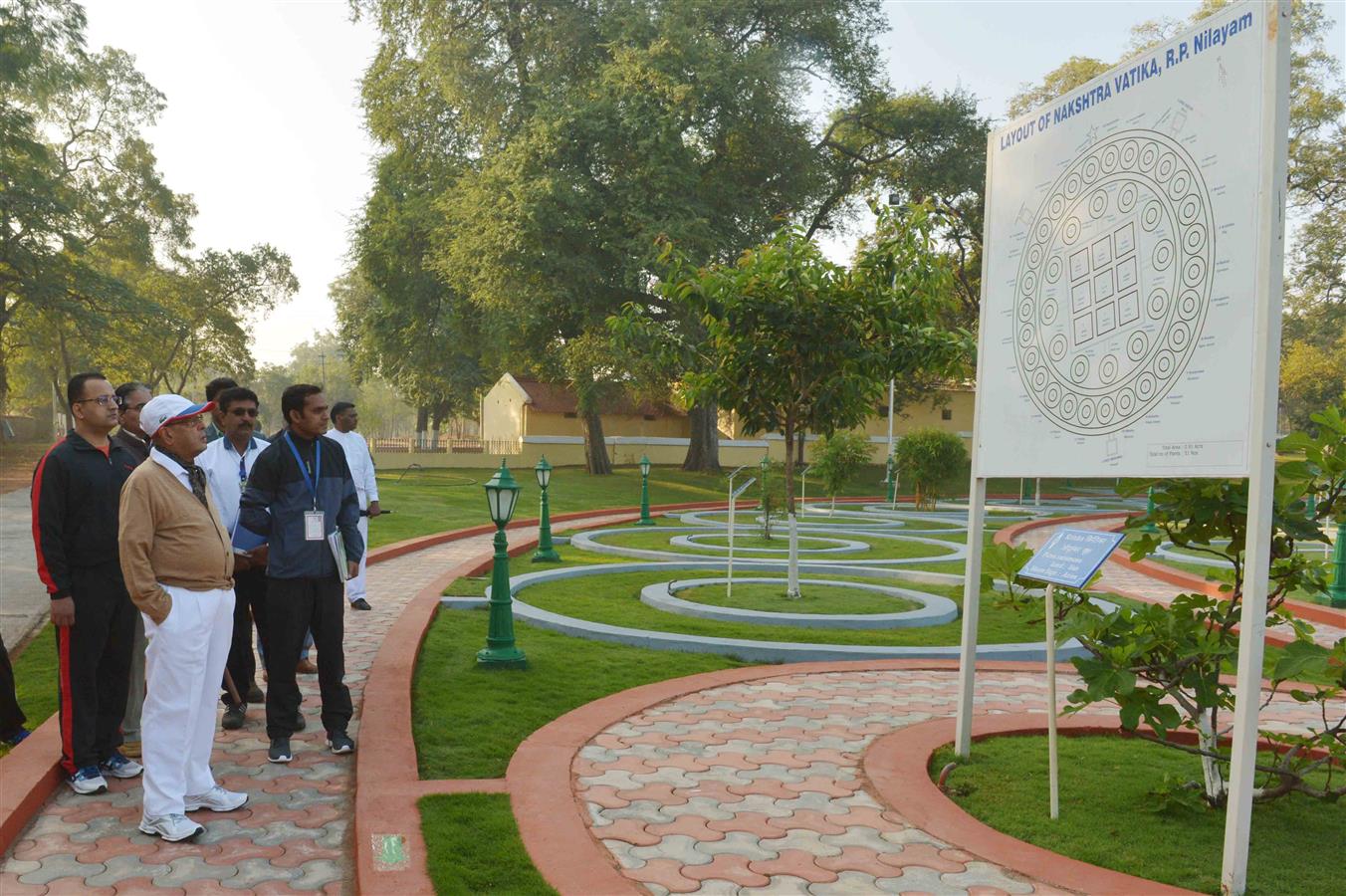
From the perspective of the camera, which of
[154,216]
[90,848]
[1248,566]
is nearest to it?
[1248,566]

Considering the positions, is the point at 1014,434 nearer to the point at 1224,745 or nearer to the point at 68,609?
the point at 1224,745

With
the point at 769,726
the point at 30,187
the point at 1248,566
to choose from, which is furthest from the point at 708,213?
the point at 1248,566

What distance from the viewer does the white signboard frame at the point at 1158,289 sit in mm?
3855

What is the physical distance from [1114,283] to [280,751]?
4.79 meters

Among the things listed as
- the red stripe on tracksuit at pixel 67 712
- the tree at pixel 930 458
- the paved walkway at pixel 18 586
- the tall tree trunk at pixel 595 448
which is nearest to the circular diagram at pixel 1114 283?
the red stripe on tracksuit at pixel 67 712

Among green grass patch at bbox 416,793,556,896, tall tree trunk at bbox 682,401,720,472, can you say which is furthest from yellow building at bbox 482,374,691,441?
green grass patch at bbox 416,793,556,896

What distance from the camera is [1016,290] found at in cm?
541

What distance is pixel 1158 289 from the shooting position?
437cm

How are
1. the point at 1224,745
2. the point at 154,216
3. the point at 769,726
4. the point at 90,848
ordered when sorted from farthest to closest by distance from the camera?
the point at 154,216
the point at 769,726
the point at 1224,745
the point at 90,848

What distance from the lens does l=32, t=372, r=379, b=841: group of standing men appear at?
14.7 ft

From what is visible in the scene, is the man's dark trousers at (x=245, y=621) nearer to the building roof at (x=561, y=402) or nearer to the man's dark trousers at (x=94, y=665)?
the man's dark trousers at (x=94, y=665)

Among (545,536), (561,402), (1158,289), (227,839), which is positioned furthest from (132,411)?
(561,402)

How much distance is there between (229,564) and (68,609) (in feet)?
2.94

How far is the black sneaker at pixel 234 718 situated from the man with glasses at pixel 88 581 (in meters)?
0.77
